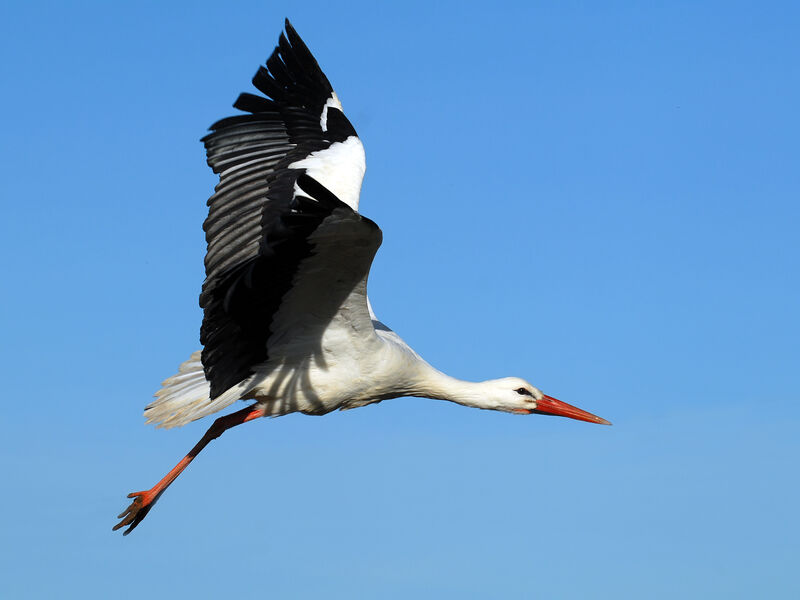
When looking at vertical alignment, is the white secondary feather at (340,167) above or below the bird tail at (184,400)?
above

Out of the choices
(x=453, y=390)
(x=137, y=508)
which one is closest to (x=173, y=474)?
(x=137, y=508)

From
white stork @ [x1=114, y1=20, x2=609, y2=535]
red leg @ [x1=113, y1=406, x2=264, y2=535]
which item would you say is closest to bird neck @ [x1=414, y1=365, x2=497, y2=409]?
white stork @ [x1=114, y1=20, x2=609, y2=535]

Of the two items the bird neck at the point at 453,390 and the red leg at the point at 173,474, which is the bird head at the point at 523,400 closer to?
the bird neck at the point at 453,390

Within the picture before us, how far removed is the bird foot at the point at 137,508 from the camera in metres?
9.15

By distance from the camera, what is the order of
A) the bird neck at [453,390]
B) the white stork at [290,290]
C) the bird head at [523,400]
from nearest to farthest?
1. the white stork at [290,290]
2. the bird neck at [453,390]
3. the bird head at [523,400]

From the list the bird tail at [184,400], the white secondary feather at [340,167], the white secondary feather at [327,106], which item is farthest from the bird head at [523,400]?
the white secondary feather at [327,106]

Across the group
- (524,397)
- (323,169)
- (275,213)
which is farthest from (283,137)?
(524,397)

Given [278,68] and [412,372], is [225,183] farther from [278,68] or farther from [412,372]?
[412,372]

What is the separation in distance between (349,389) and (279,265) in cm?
168

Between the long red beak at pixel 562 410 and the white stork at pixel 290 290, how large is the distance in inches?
0.5

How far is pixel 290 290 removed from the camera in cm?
771

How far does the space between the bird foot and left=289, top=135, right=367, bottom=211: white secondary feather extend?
2.94 m

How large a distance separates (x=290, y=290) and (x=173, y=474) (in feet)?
8.08

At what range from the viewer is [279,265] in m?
7.21
